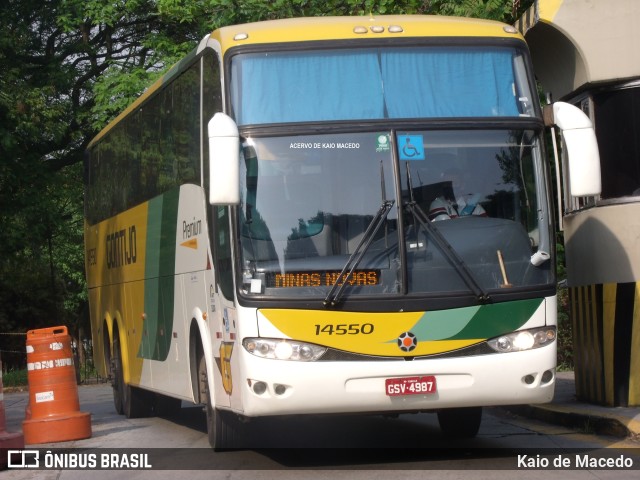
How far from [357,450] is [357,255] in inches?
94.6

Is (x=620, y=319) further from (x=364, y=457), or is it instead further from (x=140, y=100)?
(x=140, y=100)

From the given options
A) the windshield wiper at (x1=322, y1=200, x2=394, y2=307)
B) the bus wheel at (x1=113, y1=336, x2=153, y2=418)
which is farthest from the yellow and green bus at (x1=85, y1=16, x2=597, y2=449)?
the bus wheel at (x1=113, y1=336, x2=153, y2=418)

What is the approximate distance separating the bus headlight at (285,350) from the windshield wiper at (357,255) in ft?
1.17

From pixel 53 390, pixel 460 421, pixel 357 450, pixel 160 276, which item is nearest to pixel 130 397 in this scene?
pixel 160 276

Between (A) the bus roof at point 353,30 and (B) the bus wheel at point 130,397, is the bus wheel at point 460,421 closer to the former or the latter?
(A) the bus roof at point 353,30

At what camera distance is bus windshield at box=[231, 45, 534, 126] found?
9914mm

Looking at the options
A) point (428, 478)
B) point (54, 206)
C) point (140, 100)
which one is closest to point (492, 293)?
point (428, 478)

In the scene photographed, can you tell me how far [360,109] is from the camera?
9.91 m

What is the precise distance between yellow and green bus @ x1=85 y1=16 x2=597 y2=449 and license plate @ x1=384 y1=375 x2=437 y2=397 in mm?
14

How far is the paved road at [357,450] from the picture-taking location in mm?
9562

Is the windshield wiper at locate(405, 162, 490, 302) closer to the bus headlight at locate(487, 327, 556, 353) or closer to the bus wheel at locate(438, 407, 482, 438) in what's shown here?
the bus headlight at locate(487, 327, 556, 353)

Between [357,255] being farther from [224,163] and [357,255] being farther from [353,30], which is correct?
[353,30]

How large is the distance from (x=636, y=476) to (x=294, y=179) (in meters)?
3.41

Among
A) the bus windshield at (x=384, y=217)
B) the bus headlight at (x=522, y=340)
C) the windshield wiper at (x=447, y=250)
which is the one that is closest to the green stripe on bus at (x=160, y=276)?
the bus windshield at (x=384, y=217)
